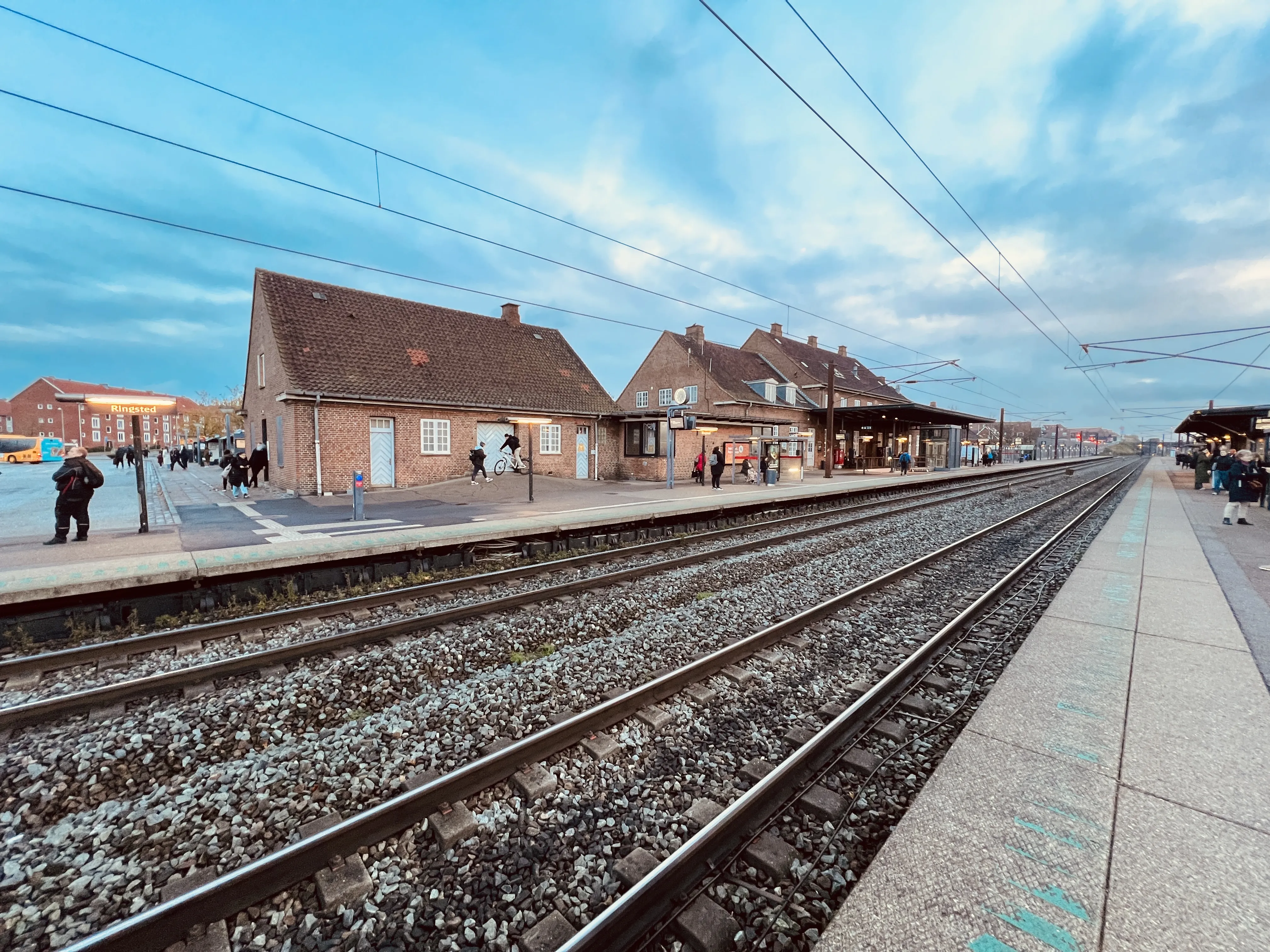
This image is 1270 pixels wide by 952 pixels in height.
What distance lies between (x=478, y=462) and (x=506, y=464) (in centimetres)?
283

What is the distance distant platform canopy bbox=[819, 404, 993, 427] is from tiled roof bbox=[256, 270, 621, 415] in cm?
1543

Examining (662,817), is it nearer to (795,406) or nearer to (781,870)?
(781,870)

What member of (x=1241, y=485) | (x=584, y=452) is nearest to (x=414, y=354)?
(x=584, y=452)

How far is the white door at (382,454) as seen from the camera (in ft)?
64.5

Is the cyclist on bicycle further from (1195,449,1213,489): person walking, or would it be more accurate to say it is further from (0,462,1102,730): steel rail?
(1195,449,1213,489): person walking

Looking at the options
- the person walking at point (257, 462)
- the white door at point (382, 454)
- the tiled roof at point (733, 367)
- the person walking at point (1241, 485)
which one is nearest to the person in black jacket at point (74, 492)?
Answer: the white door at point (382, 454)

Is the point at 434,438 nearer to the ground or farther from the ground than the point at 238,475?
farther from the ground

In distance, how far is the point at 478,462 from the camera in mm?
20531

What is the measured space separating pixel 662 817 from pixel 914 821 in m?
1.39

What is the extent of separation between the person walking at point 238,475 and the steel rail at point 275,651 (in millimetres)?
14524

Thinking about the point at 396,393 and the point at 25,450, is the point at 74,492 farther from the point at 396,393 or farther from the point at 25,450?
the point at 25,450

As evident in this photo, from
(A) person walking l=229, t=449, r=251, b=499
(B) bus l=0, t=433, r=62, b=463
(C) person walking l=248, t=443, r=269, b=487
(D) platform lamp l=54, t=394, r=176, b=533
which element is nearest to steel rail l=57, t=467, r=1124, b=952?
(D) platform lamp l=54, t=394, r=176, b=533

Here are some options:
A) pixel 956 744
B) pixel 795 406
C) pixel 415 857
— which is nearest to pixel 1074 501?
pixel 795 406

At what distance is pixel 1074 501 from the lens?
21.5 meters
